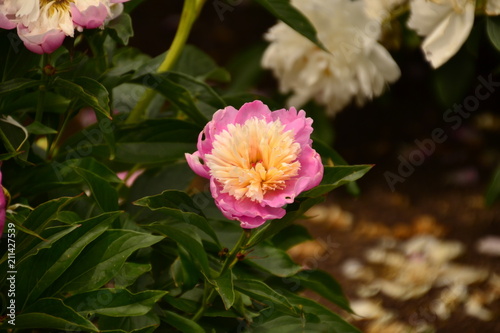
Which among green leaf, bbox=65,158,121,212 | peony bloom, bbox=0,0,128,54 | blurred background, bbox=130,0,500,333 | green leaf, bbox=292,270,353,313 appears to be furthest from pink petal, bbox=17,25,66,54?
blurred background, bbox=130,0,500,333

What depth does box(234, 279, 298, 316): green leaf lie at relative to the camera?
1.98 ft

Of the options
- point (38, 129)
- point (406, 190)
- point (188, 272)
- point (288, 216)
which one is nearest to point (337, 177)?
point (288, 216)

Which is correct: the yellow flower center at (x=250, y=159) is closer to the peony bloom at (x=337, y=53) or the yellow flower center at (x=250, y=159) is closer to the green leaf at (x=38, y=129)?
the green leaf at (x=38, y=129)

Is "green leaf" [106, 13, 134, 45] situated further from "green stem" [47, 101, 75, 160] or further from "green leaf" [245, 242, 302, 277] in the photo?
Result: "green leaf" [245, 242, 302, 277]

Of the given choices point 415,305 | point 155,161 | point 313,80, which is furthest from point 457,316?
point 155,161

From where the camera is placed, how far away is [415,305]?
1.22 meters

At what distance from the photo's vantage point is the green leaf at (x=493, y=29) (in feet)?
2.72

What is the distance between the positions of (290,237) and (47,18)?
1.21 feet

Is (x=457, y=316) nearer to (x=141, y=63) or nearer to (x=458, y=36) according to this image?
(x=458, y=36)

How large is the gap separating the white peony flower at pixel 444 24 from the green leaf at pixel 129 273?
1.39ft

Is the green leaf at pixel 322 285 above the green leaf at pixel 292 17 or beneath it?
beneath

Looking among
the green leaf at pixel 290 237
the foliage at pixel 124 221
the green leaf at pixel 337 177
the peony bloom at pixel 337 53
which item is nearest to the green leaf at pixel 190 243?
the foliage at pixel 124 221

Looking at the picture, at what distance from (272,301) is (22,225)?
8.2 inches

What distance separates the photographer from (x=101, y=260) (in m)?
0.61
